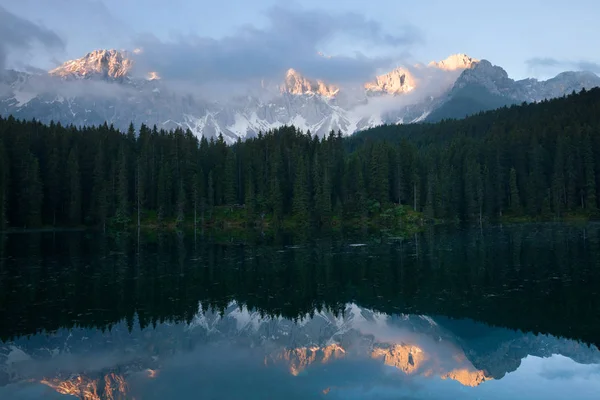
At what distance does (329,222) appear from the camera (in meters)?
124

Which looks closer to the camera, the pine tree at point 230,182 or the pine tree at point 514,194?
the pine tree at point 514,194

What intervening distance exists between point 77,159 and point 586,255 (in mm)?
120126

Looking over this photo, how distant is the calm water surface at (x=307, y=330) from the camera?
63.1 ft

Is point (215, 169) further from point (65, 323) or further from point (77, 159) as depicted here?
point (65, 323)

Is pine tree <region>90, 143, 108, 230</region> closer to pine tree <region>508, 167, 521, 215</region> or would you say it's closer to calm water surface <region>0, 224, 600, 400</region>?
calm water surface <region>0, 224, 600, 400</region>

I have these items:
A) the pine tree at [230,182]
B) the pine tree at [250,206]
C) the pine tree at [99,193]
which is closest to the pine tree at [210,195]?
the pine tree at [230,182]

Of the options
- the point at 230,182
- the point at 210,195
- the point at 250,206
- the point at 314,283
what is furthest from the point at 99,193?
the point at 314,283

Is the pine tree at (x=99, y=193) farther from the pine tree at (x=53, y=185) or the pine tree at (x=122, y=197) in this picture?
the pine tree at (x=53, y=185)

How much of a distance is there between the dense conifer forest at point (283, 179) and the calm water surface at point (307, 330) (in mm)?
75026

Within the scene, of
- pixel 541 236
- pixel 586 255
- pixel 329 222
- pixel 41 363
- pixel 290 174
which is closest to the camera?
pixel 41 363

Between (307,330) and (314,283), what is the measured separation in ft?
42.3

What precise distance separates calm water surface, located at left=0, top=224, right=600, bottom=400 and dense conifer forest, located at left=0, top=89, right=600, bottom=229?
7503cm

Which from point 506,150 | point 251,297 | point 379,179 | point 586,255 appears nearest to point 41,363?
point 251,297

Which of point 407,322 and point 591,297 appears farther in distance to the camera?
point 591,297
